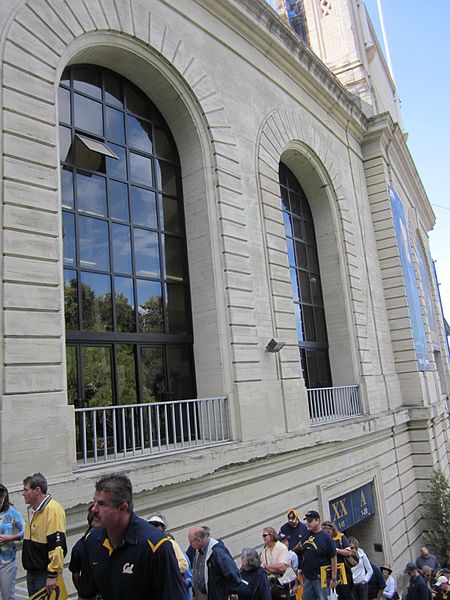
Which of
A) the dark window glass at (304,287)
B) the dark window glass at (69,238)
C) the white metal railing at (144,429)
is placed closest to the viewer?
the white metal railing at (144,429)

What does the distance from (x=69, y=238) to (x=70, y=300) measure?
1.09 metres

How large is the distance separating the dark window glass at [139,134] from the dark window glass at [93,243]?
7.06ft

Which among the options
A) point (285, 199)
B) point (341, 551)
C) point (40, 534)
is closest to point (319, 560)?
point (341, 551)

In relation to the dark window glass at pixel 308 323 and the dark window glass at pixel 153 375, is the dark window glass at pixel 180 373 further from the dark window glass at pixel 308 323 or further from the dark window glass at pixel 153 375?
the dark window glass at pixel 308 323

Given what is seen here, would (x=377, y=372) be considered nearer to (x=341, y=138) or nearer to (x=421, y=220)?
(x=341, y=138)

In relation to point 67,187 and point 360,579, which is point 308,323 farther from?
point 67,187

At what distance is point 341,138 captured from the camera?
59.3ft

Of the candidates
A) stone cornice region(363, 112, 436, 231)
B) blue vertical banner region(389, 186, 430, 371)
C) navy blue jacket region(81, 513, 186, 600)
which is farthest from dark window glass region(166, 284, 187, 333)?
stone cornice region(363, 112, 436, 231)

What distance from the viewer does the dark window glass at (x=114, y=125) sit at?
32.0 ft

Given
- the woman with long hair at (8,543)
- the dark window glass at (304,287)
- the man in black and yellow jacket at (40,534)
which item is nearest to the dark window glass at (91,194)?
the woman with long hair at (8,543)

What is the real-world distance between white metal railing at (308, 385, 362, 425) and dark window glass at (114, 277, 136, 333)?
574 cm

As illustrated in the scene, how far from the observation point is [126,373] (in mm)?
9109

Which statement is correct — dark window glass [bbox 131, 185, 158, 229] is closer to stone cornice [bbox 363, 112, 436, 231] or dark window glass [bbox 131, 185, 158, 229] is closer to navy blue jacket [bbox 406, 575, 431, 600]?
navy blue jacket [bbox 406, 575, 431, 600]

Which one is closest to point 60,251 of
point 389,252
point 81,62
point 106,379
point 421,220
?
point 106,379
